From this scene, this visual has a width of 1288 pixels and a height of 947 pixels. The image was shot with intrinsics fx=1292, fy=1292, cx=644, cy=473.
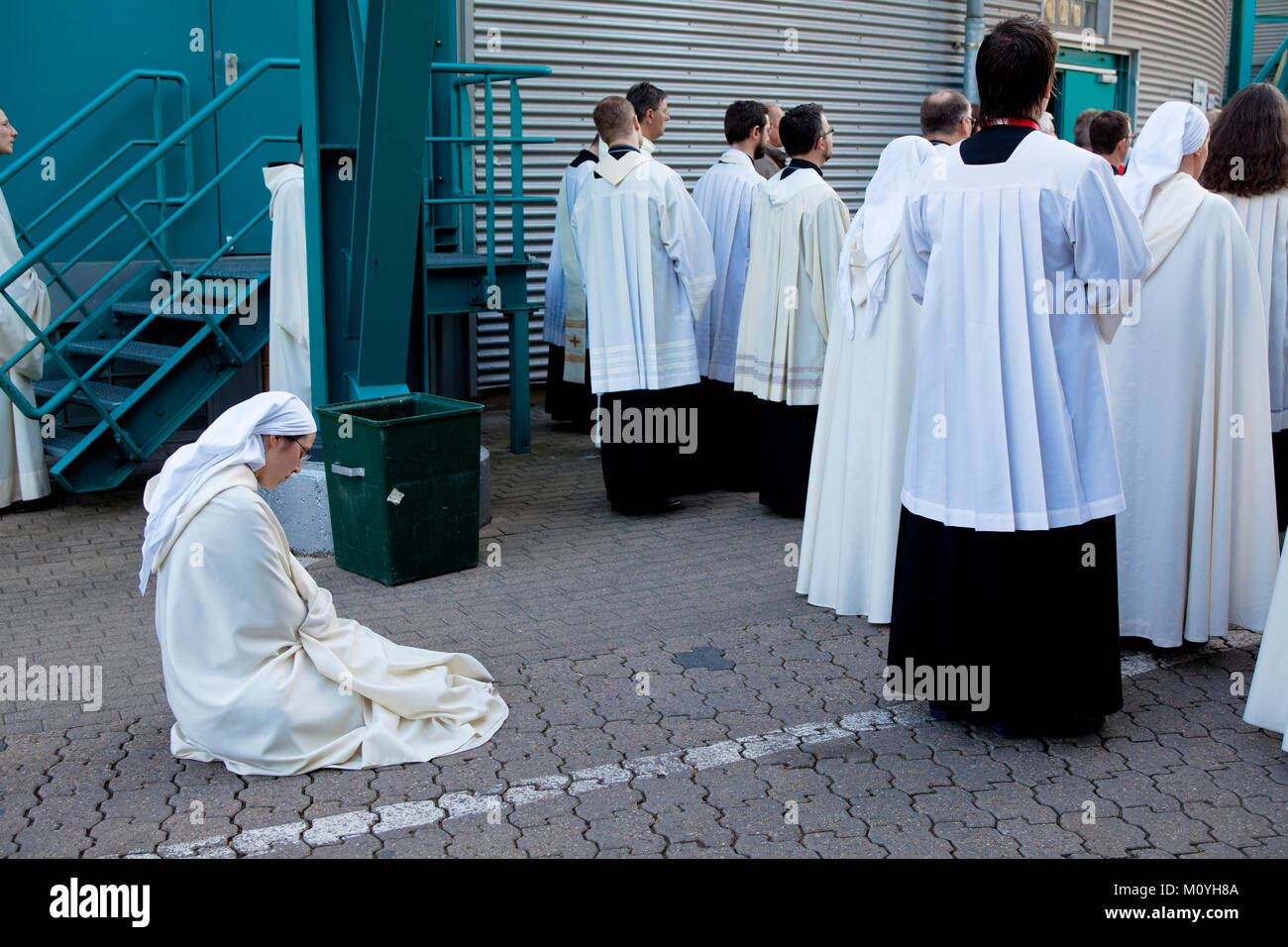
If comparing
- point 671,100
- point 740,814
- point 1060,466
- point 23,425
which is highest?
point 671,100

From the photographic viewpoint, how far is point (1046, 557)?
4.11m

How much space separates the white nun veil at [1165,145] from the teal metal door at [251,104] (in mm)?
6193

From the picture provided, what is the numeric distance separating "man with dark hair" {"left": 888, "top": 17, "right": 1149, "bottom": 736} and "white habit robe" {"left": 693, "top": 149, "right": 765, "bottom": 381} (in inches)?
146

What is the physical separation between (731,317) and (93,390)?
393cm

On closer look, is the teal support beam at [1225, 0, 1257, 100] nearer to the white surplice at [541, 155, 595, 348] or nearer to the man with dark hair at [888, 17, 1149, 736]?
the white surplice at [541, 155, 595, 348]

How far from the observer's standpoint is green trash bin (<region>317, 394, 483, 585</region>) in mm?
5926

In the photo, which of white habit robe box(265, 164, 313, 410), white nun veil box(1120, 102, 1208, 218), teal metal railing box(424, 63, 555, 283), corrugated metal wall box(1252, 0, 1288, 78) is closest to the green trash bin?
teal metal railing box(424, 63, 555, 283)

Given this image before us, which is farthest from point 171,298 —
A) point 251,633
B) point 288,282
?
point 251,633

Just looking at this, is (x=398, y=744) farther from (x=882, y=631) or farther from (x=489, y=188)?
(x=489, y=188)

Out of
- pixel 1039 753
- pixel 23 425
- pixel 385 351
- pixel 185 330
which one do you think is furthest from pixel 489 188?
pixel 1039 753

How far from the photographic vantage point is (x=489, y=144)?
777cm

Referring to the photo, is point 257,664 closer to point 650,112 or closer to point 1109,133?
point 650,112
